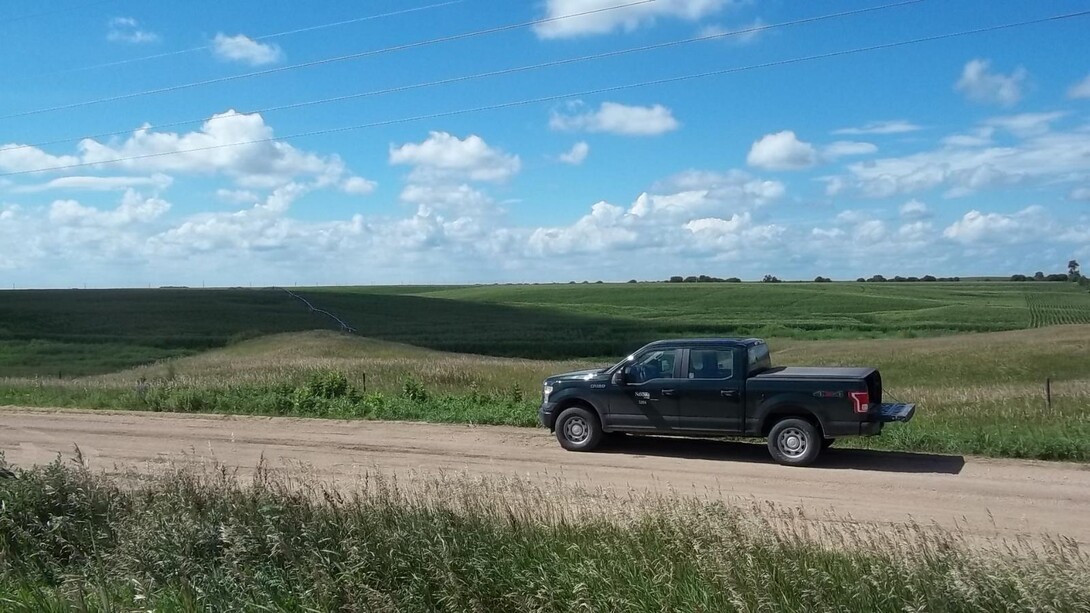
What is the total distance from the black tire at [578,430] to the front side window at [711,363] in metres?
1.73

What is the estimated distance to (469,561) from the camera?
6.57 meters

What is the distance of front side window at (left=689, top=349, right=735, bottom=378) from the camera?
13.9m

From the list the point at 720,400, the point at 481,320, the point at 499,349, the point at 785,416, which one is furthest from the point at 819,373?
the point at 481,320

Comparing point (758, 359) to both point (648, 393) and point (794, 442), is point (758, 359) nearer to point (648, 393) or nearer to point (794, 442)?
point (794, 442)

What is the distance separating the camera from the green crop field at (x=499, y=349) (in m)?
19.1

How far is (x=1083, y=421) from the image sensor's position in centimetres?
1523

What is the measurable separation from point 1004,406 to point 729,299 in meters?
77.9

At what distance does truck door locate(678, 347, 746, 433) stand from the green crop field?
2736 millimetres

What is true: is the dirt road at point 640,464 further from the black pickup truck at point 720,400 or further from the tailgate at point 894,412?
the tailgate at point 894,412

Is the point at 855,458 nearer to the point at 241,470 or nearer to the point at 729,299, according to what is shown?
the point at 241,470

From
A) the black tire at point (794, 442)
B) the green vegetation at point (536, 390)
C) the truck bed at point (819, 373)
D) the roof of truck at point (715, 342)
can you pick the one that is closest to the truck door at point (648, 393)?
the roof of truck at point (715, 342)

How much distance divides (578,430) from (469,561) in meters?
8.34

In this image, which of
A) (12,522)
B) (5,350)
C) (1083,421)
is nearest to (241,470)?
(12,522)

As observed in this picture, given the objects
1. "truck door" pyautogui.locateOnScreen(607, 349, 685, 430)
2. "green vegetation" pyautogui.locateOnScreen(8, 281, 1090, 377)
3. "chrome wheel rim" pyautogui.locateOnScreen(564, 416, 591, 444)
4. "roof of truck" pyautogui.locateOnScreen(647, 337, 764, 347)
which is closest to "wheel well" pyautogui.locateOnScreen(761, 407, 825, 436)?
"roof of truck" pyautogui.locateOnScreen(647, 337, 764, 347)
